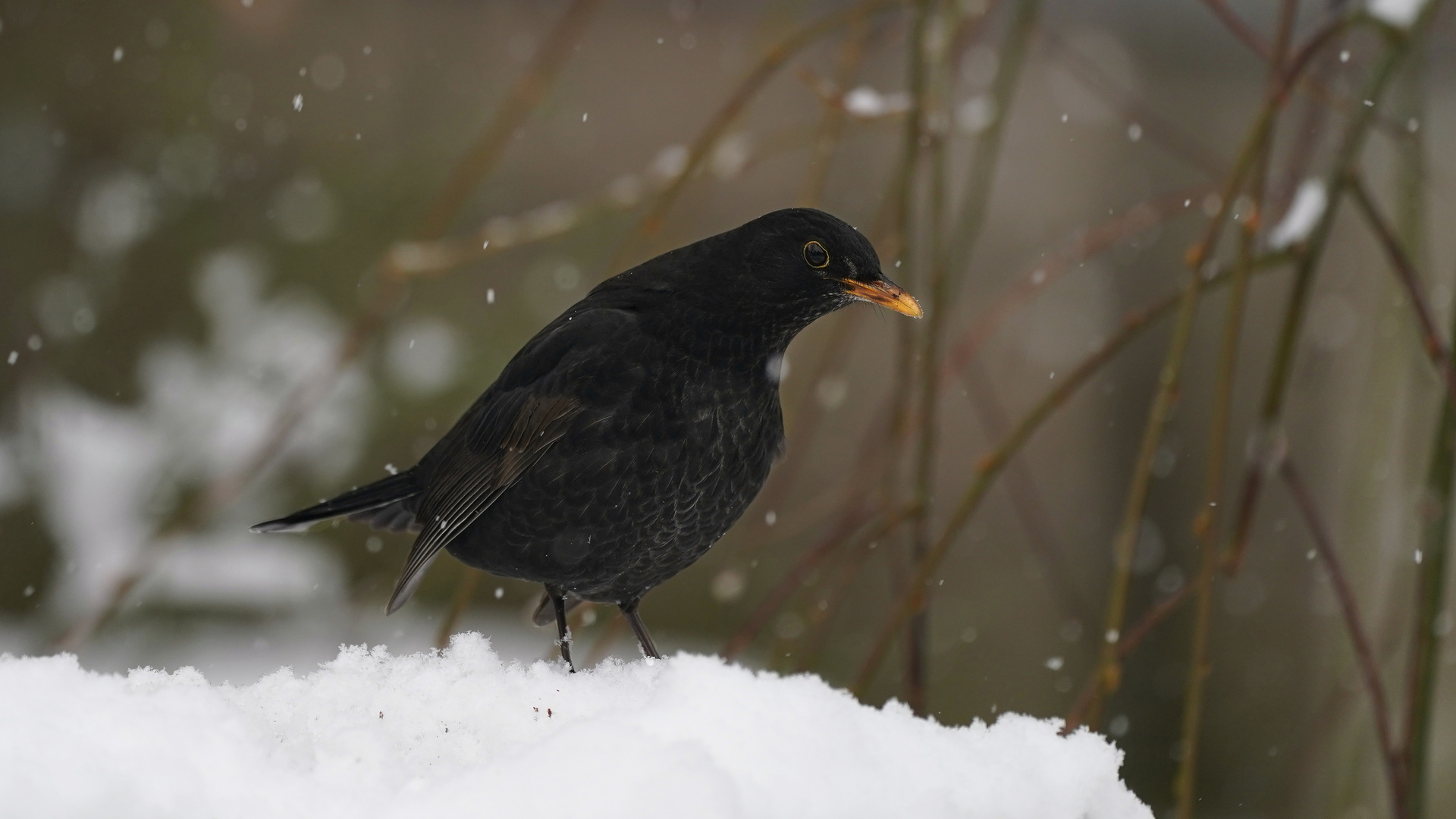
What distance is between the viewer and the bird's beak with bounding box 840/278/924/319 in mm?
1740

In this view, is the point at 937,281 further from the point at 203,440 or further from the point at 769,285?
the point at 203,440

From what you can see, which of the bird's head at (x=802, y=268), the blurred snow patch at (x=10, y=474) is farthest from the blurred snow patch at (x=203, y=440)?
the bird's head at (x=802, y=268)

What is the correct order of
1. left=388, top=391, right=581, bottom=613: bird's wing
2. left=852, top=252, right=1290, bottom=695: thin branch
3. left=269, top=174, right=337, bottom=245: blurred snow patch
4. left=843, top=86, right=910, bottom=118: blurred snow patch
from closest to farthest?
left=852, top=252, right=1290, bottom=695: thin branch, left=388, top=391, right=581, bottom=613: bird's wing, left=843, top=86, right=910, bottom=118: blurred snow patch, left=269, top=174, right=337, bottom=245: blurred snow patch

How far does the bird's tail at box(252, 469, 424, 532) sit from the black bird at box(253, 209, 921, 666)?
0.72ft

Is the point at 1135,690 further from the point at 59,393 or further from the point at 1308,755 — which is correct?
the point at 59,393

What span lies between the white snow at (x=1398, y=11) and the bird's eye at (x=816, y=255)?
0.88 metres

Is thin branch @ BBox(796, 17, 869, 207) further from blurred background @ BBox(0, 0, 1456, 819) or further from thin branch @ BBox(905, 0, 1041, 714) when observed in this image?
blurred background @ BBox(0, 0, 1456, 819)

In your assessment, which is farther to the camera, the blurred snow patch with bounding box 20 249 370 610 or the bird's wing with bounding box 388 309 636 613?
the blurred snow patch with bounding box 20 249 370 610

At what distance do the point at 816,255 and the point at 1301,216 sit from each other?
864mm

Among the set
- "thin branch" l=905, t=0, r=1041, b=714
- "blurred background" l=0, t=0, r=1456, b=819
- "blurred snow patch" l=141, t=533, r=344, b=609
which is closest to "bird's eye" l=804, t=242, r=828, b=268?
"thin branch" l=905, t=0, r=1041, b=714

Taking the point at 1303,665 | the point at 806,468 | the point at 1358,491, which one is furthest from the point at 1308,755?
the point at 1303,665

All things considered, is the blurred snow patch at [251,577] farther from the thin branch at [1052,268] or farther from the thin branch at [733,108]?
the thin branch at [1052,268]

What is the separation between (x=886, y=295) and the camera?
1.78m

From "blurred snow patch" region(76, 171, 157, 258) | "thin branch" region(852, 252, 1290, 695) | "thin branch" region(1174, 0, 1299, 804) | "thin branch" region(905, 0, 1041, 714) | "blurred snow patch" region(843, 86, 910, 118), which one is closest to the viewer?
"thin branch" region(1174, 0, 1299, 804)
